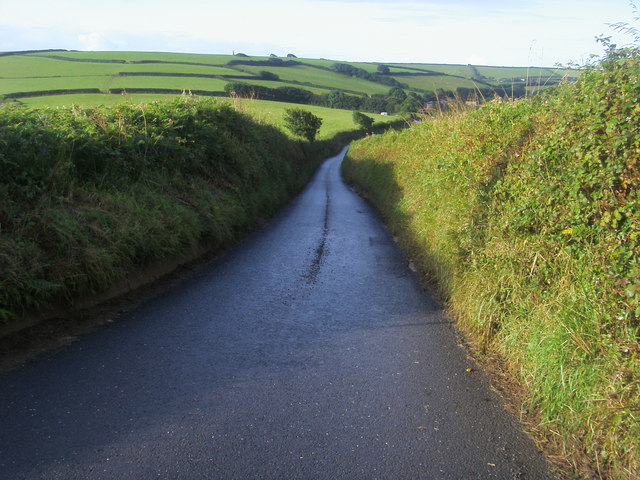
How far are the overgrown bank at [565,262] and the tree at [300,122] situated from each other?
37.9 metres

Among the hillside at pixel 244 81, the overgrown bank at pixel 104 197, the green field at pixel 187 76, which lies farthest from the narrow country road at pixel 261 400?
the hillside at pixel 244 81

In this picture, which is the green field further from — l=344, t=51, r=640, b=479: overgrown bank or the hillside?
l=344, t=51, r=640, b=479: overgrown bank

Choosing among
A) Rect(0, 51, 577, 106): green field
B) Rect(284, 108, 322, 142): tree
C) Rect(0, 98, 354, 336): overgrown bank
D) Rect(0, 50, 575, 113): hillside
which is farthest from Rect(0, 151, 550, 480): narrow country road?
Rect(284, 108, 322, 142): tree

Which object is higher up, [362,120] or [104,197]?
[362,120]

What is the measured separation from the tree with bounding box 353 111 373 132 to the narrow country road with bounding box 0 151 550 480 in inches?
2689

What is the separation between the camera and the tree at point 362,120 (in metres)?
73.4

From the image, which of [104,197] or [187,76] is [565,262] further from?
[187,76]

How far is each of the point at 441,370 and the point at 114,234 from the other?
186 inches

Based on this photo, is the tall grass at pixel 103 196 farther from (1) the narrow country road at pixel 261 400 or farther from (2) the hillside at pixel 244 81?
(2) the hillside at pixel 244 81

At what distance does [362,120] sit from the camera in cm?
7375

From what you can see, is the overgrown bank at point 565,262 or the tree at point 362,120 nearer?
the overgrown bank at point 565,262

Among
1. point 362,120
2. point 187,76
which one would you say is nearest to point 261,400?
point 187,76

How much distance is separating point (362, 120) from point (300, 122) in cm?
2891

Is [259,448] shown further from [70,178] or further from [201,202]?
[201,202]
